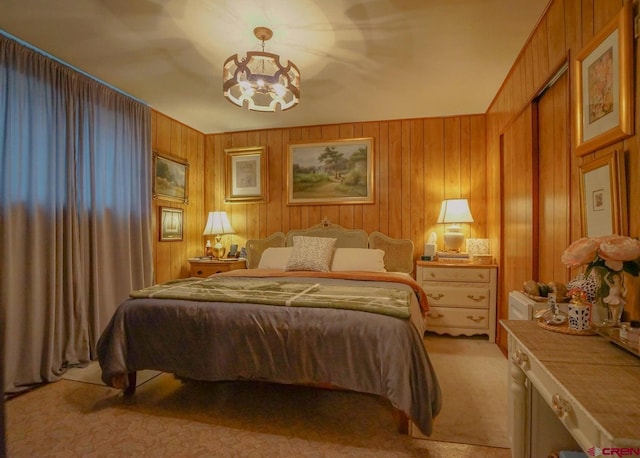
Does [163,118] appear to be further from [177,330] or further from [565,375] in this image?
[565,375]

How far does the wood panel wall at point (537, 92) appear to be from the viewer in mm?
1285

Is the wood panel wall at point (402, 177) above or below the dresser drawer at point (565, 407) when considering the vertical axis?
above

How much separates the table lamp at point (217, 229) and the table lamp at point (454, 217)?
8.86 feet

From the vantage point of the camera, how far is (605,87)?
4.57ft

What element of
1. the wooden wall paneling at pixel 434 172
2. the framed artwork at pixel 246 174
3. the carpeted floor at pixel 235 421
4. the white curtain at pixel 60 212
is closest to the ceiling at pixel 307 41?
the white curtain at pixel 60 212

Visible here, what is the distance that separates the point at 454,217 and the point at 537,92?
5.10 ft

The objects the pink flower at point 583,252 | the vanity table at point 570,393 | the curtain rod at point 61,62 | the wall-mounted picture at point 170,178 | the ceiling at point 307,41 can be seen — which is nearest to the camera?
the vanity table at point 570,393

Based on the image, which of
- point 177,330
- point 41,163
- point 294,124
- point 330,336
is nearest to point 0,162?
point 41,163

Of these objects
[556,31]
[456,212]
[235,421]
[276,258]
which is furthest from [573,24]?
[276,258]

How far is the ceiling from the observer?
2.00 metres

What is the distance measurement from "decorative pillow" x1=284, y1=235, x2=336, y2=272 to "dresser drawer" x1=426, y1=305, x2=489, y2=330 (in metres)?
1.22

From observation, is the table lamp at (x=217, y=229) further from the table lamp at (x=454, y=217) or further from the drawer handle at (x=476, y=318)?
the drawer handle at (x=476, y=318)

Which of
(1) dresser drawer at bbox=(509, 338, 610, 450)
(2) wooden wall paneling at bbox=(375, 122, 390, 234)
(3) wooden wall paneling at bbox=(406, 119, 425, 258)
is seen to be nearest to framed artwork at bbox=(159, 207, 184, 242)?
(2) wooden wall paneling at bbox=(375, 122, 390, 234)

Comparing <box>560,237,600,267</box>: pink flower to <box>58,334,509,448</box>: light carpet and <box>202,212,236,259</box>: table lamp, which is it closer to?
<box>58,334,509,448</box>: light carpet
